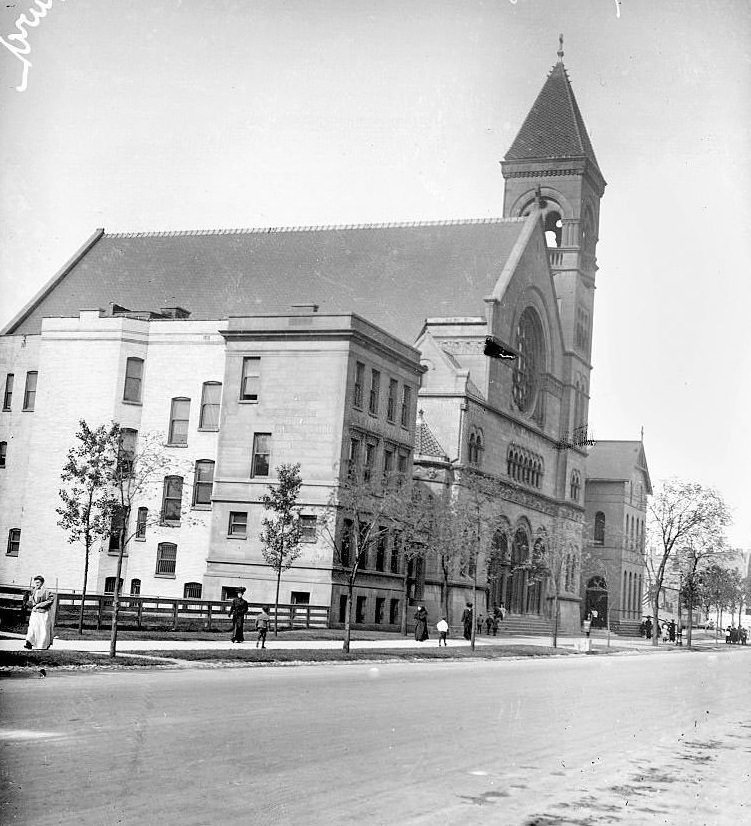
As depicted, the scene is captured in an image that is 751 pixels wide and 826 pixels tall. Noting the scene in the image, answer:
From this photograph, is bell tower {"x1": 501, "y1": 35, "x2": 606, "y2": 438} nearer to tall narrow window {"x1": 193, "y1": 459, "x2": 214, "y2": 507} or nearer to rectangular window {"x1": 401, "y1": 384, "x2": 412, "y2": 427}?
rectangular window {"x1": 401, "y1": 384, "x2": 412, "y2": 427}

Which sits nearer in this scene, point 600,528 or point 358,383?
point 358,383

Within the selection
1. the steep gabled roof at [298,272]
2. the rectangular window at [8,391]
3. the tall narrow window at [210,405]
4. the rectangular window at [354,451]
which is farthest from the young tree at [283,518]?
the steep gabled roof at [298,272]

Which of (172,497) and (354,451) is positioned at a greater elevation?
(354,451)

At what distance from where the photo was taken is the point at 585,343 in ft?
312

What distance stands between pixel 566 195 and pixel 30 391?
45.9m

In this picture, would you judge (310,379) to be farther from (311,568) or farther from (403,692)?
(403,692)

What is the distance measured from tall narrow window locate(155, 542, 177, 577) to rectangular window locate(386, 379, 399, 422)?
11.4 meters

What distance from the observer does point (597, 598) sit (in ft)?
351

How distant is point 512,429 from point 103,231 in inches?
1128

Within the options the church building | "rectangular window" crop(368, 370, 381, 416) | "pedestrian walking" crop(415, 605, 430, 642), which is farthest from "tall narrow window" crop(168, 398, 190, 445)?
"pedestrian walking" crop(415, 605, 430, 642)

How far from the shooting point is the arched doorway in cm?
10538

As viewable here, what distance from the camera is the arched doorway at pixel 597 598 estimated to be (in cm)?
10538

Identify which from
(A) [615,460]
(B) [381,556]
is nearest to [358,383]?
(B) [381,556]

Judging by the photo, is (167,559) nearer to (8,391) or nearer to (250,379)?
(250,379)
